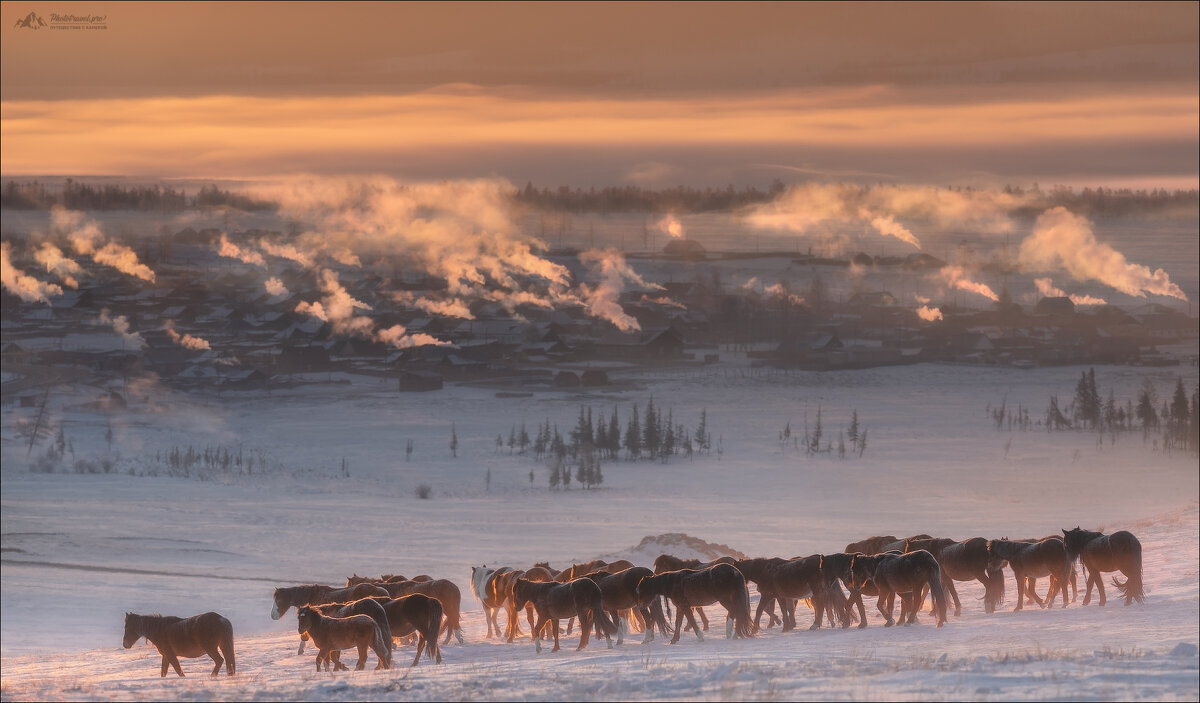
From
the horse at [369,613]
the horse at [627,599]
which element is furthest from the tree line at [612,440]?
the horse at [369,613]

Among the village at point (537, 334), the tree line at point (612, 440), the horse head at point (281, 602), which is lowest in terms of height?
the horse head at point (281, 602)

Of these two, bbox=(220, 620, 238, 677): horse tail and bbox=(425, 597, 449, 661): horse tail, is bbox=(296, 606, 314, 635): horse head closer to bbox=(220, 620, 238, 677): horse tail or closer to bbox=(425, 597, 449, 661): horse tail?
bbox=(220, 620, 238, 677): horse tail

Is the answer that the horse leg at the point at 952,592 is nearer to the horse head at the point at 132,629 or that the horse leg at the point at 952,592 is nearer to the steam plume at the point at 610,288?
the horse head at the point at 132,629

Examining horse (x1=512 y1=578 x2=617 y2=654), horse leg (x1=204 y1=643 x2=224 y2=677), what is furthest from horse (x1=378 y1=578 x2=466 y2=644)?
horse leg (x1=204 y1=643 x2=224 y2=677)

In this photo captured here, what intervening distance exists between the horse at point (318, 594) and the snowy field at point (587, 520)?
1112mm

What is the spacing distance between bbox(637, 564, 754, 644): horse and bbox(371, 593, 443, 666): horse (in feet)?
10.6

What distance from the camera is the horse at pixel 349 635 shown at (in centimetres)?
2084

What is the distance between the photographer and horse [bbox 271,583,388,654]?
24.3 metres

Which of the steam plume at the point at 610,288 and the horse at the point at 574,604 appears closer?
the horse at the point at 574,604

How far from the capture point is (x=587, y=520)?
108 m

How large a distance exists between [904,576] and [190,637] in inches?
427

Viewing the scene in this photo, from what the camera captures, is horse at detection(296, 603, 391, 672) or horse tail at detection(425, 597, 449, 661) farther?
horse tail at detection(425, 597, 449, 661)

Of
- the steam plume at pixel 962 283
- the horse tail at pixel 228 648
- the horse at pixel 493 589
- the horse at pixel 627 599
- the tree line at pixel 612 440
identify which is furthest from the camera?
the steam plume at pixel 962 283

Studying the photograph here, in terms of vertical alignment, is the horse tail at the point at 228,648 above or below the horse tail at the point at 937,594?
below
